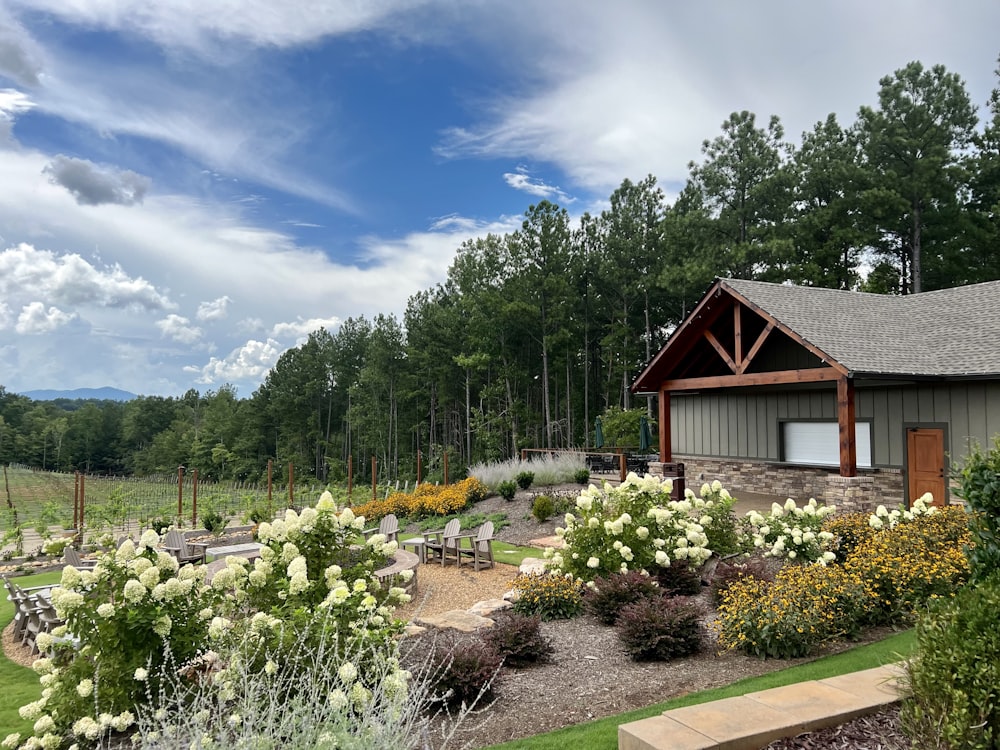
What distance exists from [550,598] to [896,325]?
1128 centimetres

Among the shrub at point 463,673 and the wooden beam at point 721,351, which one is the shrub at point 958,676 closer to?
the shrub at point 463,673

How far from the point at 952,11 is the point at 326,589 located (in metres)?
17.2

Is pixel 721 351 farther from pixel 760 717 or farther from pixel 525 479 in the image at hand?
pixel 760 717

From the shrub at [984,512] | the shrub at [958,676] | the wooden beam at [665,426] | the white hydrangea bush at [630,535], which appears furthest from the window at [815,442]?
the shrub at [958,676]

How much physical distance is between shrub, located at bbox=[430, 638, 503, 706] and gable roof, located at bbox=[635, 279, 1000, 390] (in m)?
8.26

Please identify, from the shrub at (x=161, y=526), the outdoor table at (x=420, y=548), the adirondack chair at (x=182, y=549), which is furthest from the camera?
the shrub at (x=161, y=526)

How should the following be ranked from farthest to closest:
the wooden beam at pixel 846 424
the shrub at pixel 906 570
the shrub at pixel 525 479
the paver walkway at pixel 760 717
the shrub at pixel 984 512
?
the shrub at pixel 525 479 → the wooden beam at pixel 846 424 → the shrub at pixel 906 570 → the shrub at pixel 984 512 → the paver walkway at pixel 760 717

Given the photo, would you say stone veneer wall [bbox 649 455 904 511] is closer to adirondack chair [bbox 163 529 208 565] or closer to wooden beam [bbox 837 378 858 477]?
wooden beam [bbox 837 378 858 477]

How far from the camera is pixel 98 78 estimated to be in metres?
11.1

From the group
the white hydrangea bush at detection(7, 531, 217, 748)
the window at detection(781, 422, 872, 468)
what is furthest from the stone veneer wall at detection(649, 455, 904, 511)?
the white hydrangea bush at detection(7, 531, 217, 748)

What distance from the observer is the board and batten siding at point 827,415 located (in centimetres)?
1041

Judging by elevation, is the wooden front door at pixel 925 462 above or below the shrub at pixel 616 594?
above

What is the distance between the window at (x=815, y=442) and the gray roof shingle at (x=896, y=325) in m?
1.79

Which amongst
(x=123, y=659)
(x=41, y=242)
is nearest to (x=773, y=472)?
(x=123, y=659)
